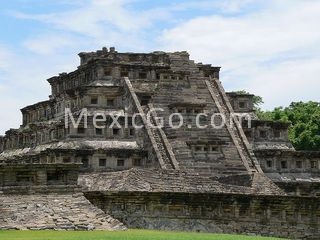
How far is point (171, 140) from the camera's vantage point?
4456cm

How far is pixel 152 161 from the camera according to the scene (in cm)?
4344

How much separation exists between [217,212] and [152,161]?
14.6 meters

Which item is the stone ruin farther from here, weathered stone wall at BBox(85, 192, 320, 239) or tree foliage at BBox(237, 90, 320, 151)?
tree foliage at BBox(237, 90, 320, 151)

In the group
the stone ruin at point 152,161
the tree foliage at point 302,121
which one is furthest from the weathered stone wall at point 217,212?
the tree foliage at point 302,121

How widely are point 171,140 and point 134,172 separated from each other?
13698 millimetres

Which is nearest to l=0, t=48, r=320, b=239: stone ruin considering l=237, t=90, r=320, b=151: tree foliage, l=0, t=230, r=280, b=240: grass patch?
l=0, t=230, r=280, b=240: grass patch

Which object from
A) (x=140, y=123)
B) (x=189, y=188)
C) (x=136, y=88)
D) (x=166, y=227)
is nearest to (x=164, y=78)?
(x=136, y=88)

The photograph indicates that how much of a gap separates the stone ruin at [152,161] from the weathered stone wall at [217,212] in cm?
4

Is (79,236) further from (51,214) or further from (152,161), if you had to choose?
(152,161)

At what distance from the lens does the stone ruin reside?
83.5ft

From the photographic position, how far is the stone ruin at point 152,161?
83.5 ft

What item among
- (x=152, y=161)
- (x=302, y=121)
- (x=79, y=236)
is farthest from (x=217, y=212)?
(x=302, y=121)

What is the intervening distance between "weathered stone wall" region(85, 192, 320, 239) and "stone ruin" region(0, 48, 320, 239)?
1.6 inches

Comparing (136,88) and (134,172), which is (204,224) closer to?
(134,172)
